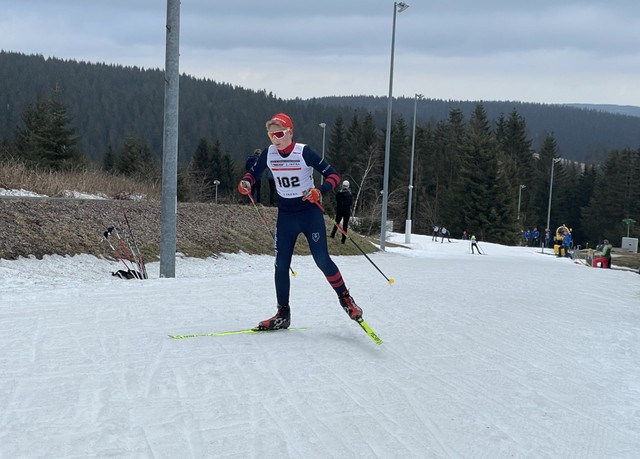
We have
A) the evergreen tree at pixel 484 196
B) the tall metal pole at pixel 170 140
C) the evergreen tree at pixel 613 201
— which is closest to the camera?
the tall metal pole at pixel 170 140

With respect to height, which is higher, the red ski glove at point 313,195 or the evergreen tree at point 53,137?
the evergreen tree at point 53,137

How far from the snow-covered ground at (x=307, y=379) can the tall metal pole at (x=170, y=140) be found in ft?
7.62

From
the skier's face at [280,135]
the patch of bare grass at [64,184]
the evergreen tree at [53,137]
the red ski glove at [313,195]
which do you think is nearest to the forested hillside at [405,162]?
the evergreen tree at [53,137]

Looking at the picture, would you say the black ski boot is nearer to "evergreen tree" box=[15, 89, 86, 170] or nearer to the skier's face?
the skier's face

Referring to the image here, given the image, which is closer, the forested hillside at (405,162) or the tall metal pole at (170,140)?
the tall metal pole at (170,140)

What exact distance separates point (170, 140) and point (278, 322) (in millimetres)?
5878

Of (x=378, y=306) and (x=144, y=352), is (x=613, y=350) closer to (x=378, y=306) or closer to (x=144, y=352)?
(x=378, y=306)

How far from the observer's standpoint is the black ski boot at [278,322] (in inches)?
249

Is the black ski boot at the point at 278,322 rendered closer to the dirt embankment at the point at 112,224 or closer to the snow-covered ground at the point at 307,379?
the snow-covered ground at the point at 307,379

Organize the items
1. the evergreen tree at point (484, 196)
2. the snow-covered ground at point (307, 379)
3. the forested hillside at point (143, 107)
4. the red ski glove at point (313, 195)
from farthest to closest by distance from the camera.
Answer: the forested hillside at point (143, 107), the evergreen tree at point (484, 196), the red ski glove at point (313, 195), the snow-covered ground at point (307, 379)

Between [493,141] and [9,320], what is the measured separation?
249 feet

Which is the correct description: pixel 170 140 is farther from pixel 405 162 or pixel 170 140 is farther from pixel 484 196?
pixel 405 162

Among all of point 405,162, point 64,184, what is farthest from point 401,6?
point 405,162

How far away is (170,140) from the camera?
11.2 meters
